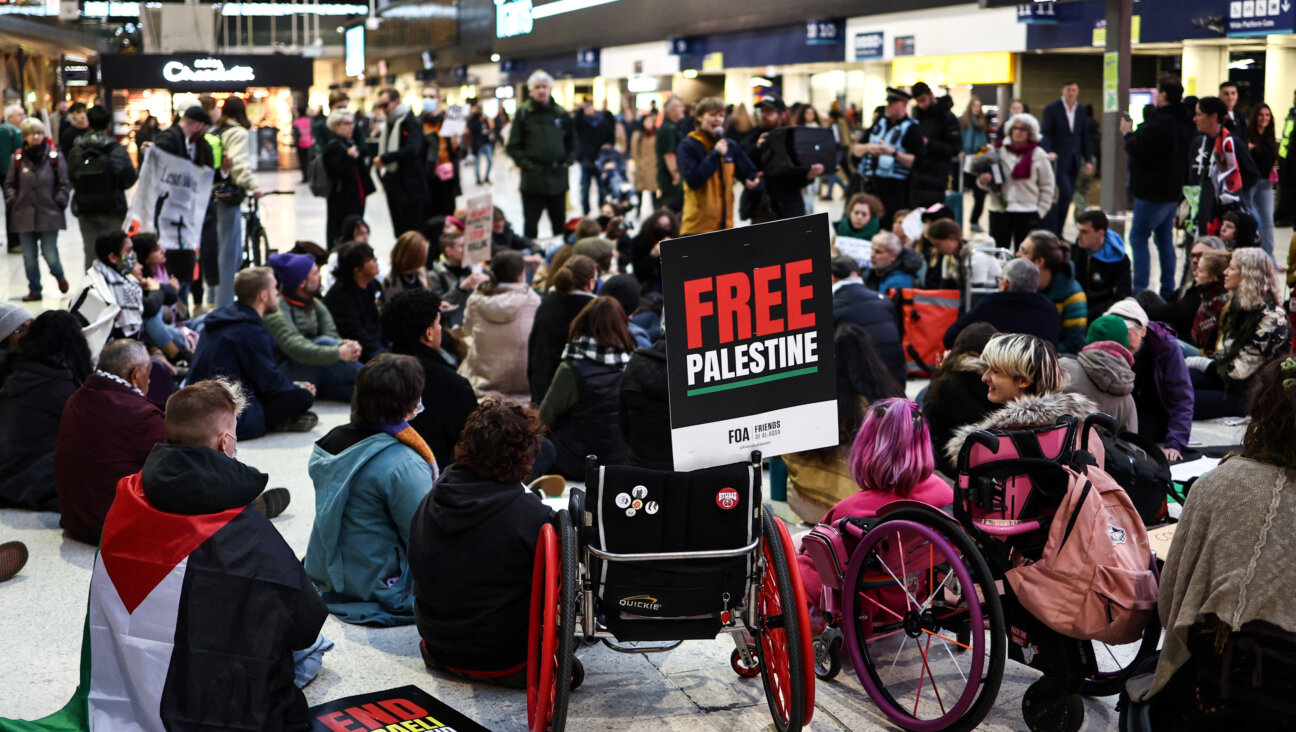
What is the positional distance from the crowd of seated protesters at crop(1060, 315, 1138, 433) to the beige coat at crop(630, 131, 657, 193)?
1339 centimetres

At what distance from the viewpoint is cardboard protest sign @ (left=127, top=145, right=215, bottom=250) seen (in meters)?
9.54

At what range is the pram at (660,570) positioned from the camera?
3.33m

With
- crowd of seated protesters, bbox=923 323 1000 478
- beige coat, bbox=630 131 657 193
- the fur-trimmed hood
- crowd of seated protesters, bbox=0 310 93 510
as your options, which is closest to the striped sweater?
crowd of seated protesters, bbox=923 323 1000 478

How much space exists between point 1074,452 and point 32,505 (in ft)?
14.8

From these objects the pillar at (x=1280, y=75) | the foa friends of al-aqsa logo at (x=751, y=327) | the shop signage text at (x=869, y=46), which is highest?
the shop signage text at (x=869, y=46)

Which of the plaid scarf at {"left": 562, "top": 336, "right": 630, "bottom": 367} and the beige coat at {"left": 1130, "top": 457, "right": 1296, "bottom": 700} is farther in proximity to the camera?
the plaid scarf at {"left": 562, "top": 336, "right": 630, "bottom": 367}

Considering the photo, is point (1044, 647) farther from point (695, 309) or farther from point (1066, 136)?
point (1066, 136)

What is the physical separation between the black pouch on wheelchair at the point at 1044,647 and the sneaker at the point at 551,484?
8.15 feet

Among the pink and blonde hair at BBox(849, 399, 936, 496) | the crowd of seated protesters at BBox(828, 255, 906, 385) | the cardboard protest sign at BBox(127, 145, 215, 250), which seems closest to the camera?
the pink and blonde hair at BBox(849, 399, 936, 496)

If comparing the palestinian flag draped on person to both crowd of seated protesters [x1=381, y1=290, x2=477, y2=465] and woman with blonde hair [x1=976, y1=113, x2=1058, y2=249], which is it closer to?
crowd of seated protesters [x1=381, y1=290, x2=477, y2=465]

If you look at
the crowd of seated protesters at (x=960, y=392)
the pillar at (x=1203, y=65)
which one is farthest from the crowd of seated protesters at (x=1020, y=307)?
the pillar at (x=1203, y=65)

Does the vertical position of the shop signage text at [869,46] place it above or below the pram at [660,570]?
above

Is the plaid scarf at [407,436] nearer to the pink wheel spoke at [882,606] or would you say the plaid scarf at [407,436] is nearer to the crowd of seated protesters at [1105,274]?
the pink wheel spoke at [882,606]

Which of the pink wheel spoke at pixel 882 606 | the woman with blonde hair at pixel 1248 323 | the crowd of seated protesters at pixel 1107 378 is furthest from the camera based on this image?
the woman with blonde hair at pixel 1248 323
